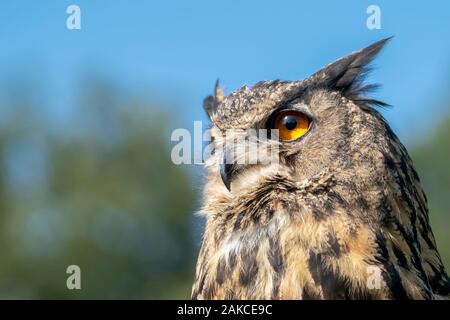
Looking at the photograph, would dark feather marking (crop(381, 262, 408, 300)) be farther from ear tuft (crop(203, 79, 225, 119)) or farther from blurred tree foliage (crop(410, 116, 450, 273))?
blurred tree foliage (crop(410, 116, 450, 273))

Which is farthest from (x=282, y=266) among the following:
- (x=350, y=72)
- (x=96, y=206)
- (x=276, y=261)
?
(x=96, y=206)

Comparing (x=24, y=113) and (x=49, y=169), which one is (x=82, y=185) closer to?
(x=49, y=169)

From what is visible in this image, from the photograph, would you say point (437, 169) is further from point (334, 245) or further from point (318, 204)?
point (334, 245)

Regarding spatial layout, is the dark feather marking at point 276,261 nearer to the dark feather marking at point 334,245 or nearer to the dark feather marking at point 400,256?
the dark feather marking at point 334,245

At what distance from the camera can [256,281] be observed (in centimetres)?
301

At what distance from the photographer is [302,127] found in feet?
11.4

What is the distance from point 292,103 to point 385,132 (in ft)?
1.71

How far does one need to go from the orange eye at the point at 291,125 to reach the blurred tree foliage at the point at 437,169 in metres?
20.1

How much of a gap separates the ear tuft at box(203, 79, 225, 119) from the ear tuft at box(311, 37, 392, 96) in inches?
36.3

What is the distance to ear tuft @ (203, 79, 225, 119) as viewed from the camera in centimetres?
433

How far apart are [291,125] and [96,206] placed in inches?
900

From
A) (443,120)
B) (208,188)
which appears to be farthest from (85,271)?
(208,188)

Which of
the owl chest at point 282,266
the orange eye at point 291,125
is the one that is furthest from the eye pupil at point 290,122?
the owl chest at point 282,266

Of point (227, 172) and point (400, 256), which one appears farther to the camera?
point (227, 172)
